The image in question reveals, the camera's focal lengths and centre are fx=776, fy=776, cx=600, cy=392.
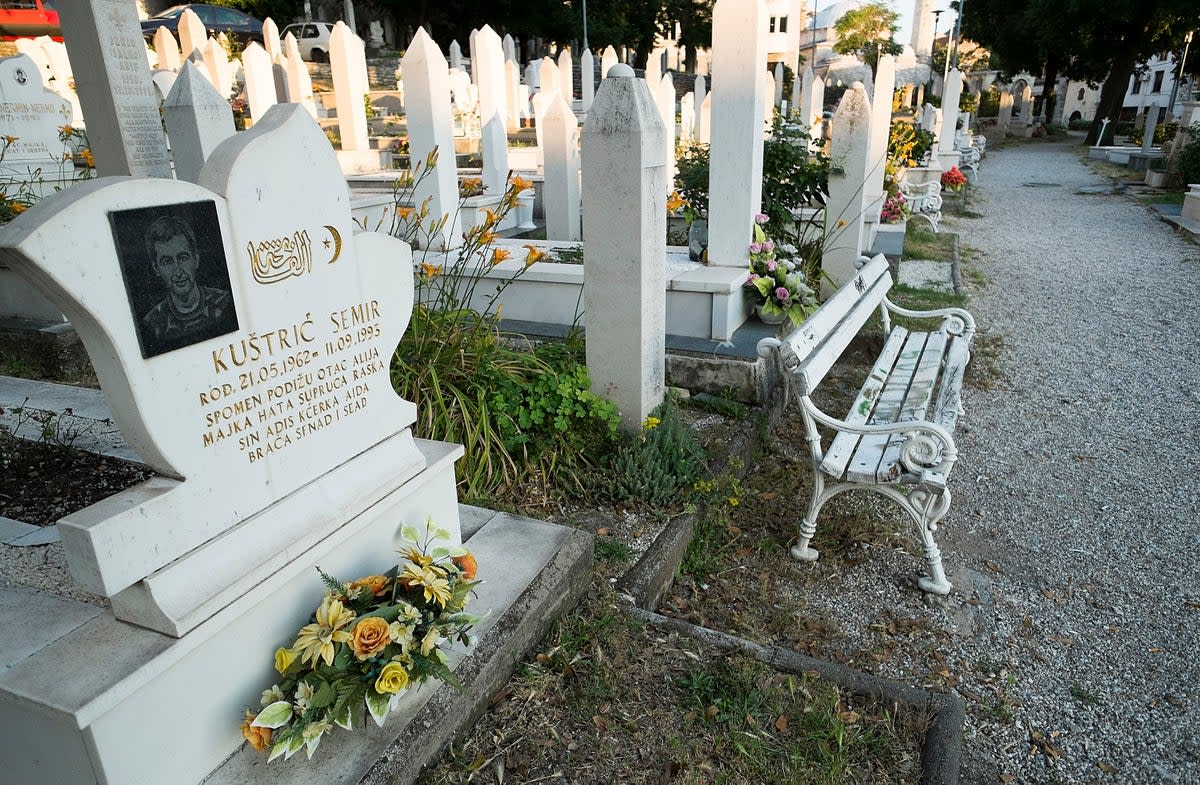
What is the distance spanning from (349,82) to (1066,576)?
34.1 ft

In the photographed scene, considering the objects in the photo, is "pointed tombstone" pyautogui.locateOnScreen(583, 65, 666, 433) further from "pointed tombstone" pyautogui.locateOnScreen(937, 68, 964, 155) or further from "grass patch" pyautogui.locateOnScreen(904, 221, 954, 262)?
"pointed tombstone" pyautogui.locateOnScreen(937, 68, 964, 155)

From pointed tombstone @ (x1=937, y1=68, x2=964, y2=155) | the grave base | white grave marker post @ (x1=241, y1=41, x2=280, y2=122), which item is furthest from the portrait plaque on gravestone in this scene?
pointed tombstone @ (x1=937, y1=68, x2=964, y2=155)

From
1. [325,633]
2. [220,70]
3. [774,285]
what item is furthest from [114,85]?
[220,70]

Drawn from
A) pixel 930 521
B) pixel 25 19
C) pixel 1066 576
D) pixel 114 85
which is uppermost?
pixel 25 19

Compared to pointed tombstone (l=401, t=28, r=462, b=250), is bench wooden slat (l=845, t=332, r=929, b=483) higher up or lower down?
lower down

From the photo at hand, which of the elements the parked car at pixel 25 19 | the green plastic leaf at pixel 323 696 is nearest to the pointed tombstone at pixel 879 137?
the green plastic leaf at pixel 323 696

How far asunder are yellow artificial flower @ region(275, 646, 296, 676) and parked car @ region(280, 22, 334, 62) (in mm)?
29387

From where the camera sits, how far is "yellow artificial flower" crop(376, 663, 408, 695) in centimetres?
193

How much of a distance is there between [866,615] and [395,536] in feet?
6.47

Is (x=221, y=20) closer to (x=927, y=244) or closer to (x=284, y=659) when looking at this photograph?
(x=927, y=244)

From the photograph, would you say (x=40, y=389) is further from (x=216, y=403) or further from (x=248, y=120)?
(x=248, y=120)

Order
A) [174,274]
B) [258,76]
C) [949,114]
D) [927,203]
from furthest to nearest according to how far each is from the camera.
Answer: [949,114], [258,76], [927,203], [174,274]

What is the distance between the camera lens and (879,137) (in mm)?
8297

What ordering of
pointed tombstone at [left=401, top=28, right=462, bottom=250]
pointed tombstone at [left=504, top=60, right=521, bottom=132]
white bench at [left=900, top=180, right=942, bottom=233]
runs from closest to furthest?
pointed tombstone at [left=401, top=28, right=462, bottom=250] → white bench at [left=900, top=180, right=942, bottom=233] → pointed tombstone at [left=504, top=60, right=521, bottom=132]
